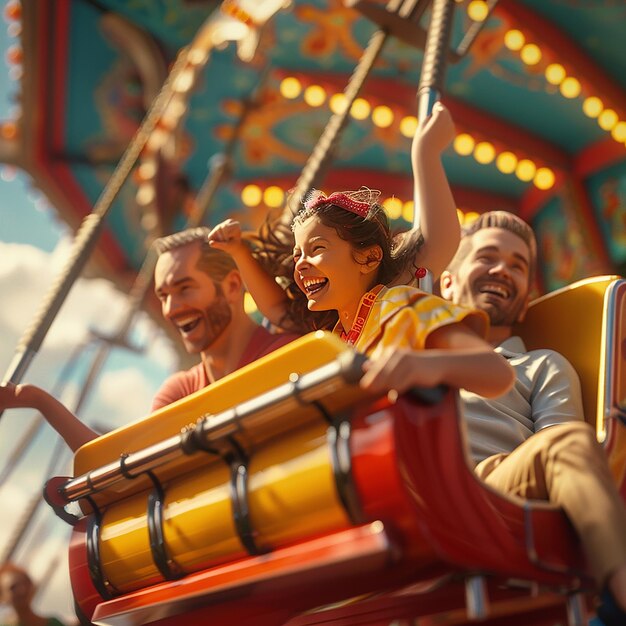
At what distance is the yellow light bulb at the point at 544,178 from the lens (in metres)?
4.38

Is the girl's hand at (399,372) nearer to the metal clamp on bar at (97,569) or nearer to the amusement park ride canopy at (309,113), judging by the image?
the metal clamp on bar at (97,569)

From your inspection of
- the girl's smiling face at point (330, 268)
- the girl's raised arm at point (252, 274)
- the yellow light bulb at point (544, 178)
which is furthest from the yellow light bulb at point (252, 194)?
the girl's smiling face at point (330, 268)

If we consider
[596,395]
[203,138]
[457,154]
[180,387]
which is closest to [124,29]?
[203,138]

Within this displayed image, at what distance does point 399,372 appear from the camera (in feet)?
2.79

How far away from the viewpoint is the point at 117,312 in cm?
665

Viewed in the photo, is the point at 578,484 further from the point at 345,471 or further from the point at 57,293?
the point at 57,293

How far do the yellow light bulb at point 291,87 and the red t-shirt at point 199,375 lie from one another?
2.56 metres

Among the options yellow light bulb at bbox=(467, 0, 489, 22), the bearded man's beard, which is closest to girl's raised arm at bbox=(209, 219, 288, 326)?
the bearded man's beard

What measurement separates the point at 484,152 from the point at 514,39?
0.60m

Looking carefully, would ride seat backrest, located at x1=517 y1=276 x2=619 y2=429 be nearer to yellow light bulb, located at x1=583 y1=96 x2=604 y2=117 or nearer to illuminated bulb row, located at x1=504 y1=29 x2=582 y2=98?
illuminated bulb row, located at x1=504 y1=29 x2=582 y2=98

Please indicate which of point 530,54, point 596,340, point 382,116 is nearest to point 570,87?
point 530,54

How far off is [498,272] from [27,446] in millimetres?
2587

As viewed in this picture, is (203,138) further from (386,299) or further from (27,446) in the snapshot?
(386,299)

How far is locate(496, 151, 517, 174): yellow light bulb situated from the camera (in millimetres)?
4250
